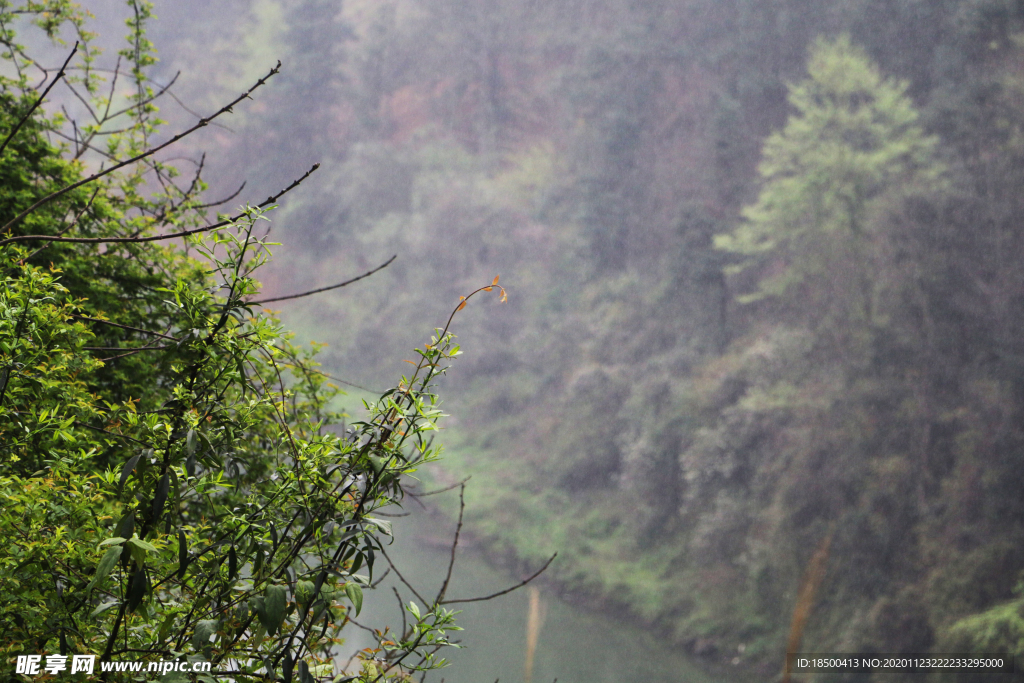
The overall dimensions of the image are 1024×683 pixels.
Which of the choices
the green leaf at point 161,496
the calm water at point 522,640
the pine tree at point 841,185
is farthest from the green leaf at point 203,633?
the pine tree at point 841,185

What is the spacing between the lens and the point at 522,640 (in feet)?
22.6

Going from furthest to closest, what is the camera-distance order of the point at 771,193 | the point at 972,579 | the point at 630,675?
the point at 771,193
the point at 630,675
the point at 972,579

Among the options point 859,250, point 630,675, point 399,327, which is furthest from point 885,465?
point 399,327

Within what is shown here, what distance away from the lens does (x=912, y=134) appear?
303 inches

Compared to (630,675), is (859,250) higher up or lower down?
higher up

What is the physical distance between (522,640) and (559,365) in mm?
5334

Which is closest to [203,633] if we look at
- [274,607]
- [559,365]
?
[274,607]

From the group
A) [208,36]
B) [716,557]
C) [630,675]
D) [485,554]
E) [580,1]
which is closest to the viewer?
[630,675]

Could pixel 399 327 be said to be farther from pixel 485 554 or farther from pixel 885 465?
pixel 885 465

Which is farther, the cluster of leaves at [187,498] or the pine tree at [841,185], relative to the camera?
the pine tree at [841,185]

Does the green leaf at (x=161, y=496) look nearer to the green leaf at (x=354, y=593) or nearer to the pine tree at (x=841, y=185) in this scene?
the green leaf at (x=354, y=593)

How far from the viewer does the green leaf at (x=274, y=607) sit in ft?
2.59

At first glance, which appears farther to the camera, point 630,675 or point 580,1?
point 580,1

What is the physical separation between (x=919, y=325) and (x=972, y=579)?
2467 mm
